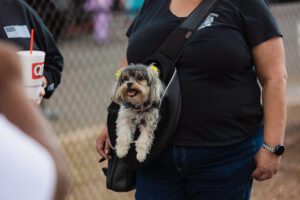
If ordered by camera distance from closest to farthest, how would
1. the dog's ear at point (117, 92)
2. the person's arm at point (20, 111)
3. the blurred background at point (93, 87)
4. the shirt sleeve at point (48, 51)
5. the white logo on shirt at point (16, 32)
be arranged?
the person's arm at point (20, 111)
the dog's ear at point (117, 92)
the white logo on shirt at point (16, 32)
the shirt sleeve at point (48, 51)
the blurred background at point (93, 87)

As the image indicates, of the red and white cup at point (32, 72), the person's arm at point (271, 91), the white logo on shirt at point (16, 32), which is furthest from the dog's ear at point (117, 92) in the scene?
the person's arm at point (271, 91)

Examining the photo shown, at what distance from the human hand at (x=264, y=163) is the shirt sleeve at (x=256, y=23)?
0.47 m

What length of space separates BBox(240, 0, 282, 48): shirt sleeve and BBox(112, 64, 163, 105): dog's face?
43 cm

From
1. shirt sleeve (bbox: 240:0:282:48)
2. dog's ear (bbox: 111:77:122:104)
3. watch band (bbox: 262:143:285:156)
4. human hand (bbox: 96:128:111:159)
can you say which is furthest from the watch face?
human hand (bbox: 96:128:111:159)

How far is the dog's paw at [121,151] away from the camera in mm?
2639

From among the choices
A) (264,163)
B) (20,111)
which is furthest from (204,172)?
(20,111)

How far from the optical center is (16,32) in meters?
2.69

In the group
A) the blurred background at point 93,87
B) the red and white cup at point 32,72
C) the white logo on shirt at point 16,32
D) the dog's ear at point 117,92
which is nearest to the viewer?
the red and white cup at point 32,72

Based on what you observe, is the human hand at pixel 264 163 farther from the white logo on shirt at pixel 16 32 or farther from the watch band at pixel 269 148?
the white logo on shirt at pixel 16 32

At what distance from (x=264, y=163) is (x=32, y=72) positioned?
1060mm

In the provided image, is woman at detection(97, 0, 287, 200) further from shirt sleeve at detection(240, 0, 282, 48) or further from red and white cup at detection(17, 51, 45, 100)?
red and white cup at detection(17, 51, 45, 100)

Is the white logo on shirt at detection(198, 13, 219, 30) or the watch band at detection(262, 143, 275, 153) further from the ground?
the white logo on shirt at detection(198, 13, 219, 30)

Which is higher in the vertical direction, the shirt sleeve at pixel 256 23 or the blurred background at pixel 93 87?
the shirt sleeve at pixel 256 23

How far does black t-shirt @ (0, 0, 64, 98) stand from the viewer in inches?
105
